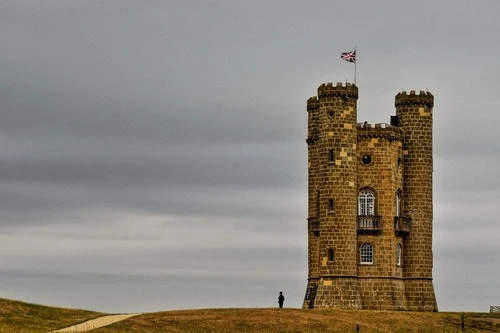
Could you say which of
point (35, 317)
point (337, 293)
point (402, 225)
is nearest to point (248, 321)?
point (35, 317)

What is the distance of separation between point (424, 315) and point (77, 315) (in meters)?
24.3

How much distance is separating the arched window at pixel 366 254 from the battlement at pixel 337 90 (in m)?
11.4

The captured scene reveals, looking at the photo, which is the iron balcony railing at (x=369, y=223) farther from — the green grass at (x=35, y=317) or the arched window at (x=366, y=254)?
the green grass at (x=35, y=317)

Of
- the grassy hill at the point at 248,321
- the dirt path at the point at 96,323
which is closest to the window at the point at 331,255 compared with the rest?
the grassy hill at the point at 248,321

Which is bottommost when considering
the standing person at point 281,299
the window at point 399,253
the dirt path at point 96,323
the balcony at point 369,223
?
the dirt path at point 96,323

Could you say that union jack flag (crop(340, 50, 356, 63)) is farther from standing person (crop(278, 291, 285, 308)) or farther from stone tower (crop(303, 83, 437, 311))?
standing person (crop(278, 291, 285, 308))

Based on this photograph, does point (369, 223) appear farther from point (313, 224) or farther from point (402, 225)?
point (313, 224)

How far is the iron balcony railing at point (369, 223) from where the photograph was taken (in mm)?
101000

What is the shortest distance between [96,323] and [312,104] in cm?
3162

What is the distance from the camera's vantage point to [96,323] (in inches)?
3162

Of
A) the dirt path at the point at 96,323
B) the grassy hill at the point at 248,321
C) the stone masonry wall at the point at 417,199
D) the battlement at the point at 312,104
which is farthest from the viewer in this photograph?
the battlement at the point at 312,104

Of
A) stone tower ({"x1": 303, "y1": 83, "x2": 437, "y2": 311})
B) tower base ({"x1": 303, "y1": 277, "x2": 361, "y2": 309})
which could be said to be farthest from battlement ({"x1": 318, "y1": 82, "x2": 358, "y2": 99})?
tower base ({"x1": 303, "y1": 277, "x2": 361, "y2": 309})

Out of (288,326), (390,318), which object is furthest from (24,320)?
(390,318)

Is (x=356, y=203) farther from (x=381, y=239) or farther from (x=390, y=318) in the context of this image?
(x=390, y=318)
